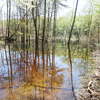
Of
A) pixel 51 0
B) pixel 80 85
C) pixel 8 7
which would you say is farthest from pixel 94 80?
pixel 8 7

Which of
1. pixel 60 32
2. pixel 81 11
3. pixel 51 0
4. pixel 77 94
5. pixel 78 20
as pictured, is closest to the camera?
pixel 77 94

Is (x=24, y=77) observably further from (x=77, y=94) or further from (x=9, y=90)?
(x=77, y=94)

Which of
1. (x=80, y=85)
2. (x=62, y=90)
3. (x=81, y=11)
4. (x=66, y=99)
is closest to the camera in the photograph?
(x=66, y=99)

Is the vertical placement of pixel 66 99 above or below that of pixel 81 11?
below

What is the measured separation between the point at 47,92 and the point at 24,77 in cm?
132

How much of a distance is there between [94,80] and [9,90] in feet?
7.44

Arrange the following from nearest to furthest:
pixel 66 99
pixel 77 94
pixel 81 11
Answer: pixel 66 99, pixel 77 94, pixel 81 11

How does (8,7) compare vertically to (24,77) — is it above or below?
above

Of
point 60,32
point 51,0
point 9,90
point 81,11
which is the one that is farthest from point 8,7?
point 60,32

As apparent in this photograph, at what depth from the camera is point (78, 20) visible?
90.5 ft

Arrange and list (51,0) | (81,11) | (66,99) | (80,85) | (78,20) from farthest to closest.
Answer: (78,20)
(81,11)
(51,0)
(80,85)
(66,99)

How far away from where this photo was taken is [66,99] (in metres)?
3.04

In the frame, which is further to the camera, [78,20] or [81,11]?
[78,20]

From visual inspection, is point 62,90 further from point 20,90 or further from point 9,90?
point 9,90
